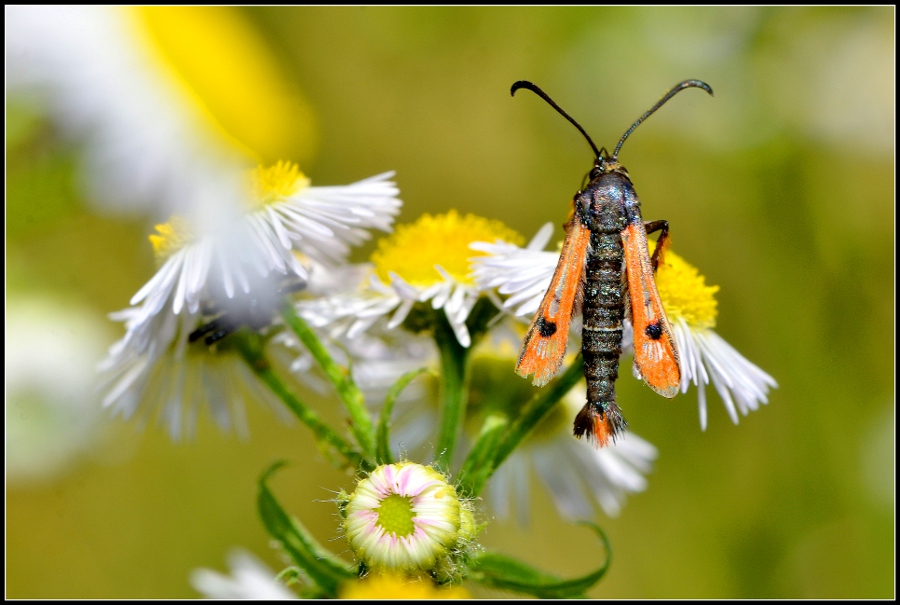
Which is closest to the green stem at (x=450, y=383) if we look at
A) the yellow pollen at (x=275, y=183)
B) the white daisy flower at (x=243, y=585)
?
the yellow pollen at (x=275, y=183)

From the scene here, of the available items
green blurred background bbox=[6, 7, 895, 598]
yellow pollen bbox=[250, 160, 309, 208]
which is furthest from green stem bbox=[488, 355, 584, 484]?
green blurred background bbox=[6, 7, 895, 598]

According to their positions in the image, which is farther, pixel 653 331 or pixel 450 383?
pixel 450 383

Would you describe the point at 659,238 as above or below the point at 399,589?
above

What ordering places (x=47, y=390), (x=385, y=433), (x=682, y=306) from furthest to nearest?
(x=47, y=390) → (x=682, y=306) → (x=385, y=433)

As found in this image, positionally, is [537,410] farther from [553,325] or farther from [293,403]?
[293,403]

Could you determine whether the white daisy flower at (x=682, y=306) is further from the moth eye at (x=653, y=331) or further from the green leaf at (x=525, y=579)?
the green leaf at (x=525, y=579)

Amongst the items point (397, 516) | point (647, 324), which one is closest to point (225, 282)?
point (397, 516)

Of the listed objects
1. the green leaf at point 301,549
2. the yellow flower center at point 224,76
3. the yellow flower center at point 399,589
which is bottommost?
the yellow flower center at point 399,589

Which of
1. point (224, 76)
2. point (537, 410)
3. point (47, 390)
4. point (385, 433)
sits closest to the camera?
point (385, 433)
